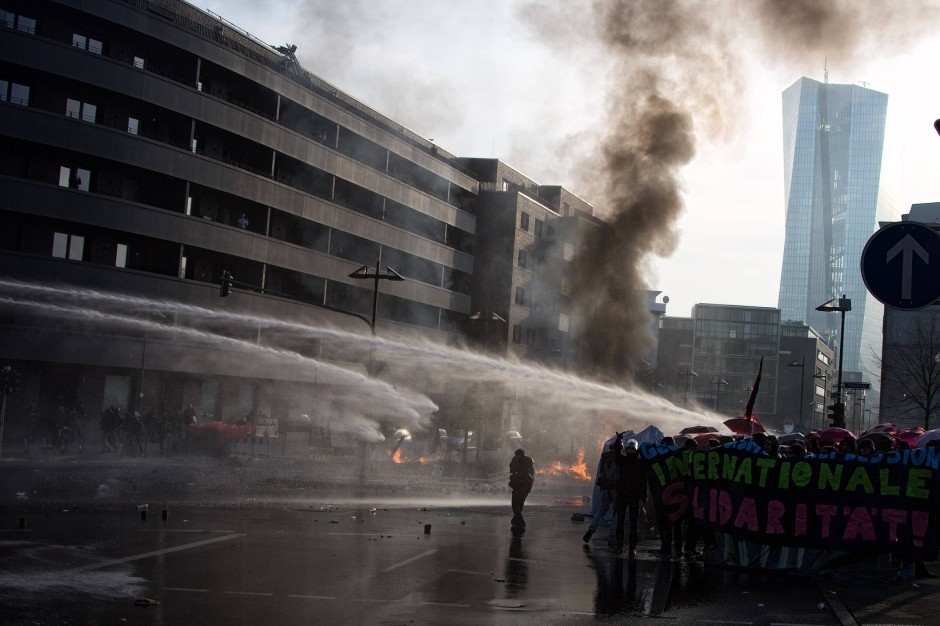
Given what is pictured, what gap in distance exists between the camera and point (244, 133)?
4847cm

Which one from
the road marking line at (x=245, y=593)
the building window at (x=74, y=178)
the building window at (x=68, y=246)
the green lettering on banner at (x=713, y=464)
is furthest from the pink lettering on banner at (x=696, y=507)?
the building window at (x=74, y=178)

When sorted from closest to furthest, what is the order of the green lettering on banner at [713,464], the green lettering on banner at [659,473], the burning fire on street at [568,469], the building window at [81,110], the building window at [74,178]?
the green lettering on banner at [713,464], the green lettering on banner at [659,473], the burning fire on street at [568,469], the building window at [74,178], the building window at [81,110]

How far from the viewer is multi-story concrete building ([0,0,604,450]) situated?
39.4 meters

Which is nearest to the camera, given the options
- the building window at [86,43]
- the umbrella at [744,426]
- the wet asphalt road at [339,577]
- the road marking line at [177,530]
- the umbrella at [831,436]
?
the wet asphalt road at [339,577]

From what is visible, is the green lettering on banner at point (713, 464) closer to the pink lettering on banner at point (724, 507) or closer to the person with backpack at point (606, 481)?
the pink lettering on banner at point (724, 507)

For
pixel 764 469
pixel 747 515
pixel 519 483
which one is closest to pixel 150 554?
pixel 519 483

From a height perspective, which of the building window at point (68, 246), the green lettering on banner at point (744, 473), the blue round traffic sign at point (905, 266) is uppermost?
the building window at point (68, 246)

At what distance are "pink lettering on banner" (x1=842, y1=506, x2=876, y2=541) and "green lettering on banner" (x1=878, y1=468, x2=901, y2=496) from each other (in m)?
0.37

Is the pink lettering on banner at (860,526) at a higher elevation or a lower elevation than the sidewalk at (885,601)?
higher

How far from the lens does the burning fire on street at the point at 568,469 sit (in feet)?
128

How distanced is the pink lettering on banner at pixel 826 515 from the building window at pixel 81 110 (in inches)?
1398

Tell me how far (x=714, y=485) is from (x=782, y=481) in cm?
104

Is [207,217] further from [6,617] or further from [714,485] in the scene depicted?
[6,617]

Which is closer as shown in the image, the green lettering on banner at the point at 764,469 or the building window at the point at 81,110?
the green lettering on banner at the point at 764,469
